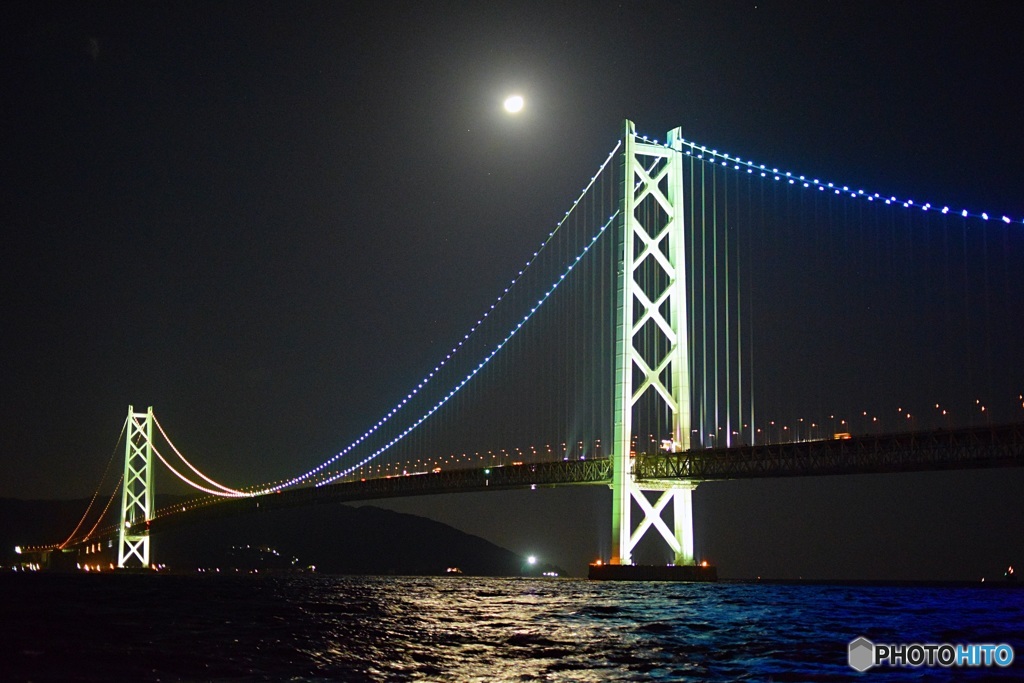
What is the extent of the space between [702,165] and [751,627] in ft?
88.8

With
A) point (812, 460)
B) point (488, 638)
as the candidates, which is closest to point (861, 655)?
point (488, 638)

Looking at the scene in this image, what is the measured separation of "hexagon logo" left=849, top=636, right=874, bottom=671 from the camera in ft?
44.8

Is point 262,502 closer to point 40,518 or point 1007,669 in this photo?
point 1007,669

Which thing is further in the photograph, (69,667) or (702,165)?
(702,165)

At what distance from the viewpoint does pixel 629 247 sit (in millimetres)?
41062

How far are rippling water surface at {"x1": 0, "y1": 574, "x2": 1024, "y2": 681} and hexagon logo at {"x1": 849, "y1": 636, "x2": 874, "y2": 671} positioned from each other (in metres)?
0.18

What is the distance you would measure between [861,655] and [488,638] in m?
5.30

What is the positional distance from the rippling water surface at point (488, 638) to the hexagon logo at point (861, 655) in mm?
178

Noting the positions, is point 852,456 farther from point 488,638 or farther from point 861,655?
point 861,655

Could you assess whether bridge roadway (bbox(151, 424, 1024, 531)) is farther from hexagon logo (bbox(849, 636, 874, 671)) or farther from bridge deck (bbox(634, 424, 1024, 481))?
hexagon logo (bbox(849, 636, 874, 671))

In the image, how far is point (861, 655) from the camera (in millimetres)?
14539

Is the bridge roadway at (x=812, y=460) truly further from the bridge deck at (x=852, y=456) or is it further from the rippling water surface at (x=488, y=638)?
the rippling water surface at (x=488, y=638)

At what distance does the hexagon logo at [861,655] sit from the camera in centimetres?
1365

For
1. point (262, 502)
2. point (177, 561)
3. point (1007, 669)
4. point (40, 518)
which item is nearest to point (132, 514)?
point (262, 502)
